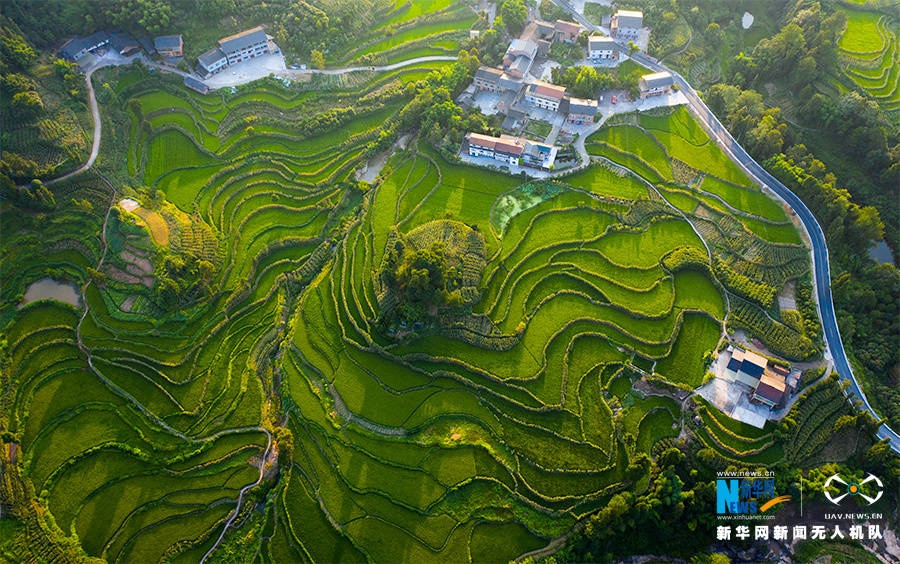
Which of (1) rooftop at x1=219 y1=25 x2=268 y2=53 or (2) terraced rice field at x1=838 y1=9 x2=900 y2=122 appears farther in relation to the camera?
(1) rooftop at x1=219 y1=25 x2=268 y2=53

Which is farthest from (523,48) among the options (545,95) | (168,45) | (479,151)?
(168,45)

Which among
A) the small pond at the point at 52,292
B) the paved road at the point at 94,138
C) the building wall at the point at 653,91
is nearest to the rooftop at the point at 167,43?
the paved road at the point at 94,138

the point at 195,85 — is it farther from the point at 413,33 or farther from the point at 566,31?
the point at 566,31

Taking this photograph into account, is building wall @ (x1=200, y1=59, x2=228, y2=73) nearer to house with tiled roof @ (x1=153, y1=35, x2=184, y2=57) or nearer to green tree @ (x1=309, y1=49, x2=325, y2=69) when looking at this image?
house with tiled roof @ (x1=153, y1=35, x2=184, y2=57)

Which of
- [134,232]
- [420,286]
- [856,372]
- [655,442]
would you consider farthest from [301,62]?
[856,372]

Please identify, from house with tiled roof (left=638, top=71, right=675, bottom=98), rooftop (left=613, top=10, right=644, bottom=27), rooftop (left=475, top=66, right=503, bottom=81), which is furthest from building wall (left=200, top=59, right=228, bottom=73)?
house with tiled roof (left=638, top=71, right=675, bottom=98)

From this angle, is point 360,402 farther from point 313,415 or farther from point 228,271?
point 228,271
